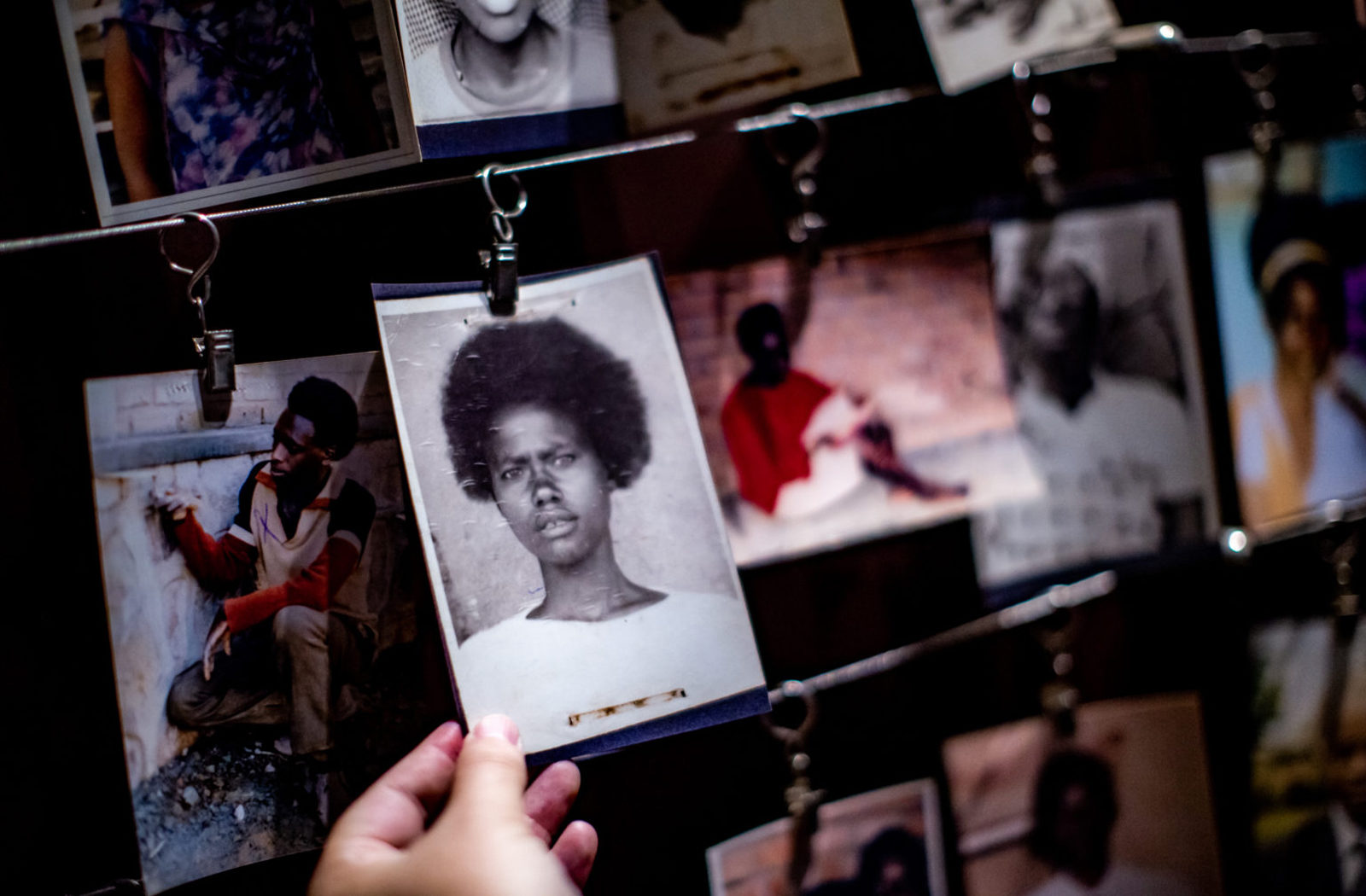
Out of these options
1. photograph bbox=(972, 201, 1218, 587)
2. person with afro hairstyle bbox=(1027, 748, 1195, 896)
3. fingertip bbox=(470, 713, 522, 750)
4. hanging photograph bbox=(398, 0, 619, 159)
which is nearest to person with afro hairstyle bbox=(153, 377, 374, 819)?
fingertip bbox=(470, 713, 522, 750)

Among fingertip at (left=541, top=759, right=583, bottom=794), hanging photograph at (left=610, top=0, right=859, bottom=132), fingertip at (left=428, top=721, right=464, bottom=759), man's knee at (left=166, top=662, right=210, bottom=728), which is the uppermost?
hanging photograph at (left=610, top=0, right=859, bottom=132)

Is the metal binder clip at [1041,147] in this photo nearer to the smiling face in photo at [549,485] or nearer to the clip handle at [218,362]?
the smiling face in photo at [549,485]

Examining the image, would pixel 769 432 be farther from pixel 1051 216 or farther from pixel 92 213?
pixel 92 213

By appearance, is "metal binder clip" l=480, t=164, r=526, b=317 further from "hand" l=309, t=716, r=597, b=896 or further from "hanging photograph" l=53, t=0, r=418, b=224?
"hand" l=309, t=716, r=597, b=896

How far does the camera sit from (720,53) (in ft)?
2.24

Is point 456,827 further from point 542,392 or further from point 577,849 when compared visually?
point 542,392

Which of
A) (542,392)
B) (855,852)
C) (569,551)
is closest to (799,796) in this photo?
(855,852)

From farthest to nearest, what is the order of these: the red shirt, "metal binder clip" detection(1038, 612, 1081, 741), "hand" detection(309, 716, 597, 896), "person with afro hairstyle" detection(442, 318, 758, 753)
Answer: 1. "metal binder clip" detection(1038, 612, 1081, 741)
2. the red shirt
3. "person with afro hairstyle" detection(442, 318, 758, 753)
4. "hand" detection(309, 716, 597, 896)

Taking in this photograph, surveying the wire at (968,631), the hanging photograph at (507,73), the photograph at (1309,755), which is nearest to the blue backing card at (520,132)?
the hanging photograph at (507,73)

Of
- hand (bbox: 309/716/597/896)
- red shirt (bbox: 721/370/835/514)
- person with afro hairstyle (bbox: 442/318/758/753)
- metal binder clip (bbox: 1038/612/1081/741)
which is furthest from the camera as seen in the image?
metal binder clip (bbox: 1038/612/1081/741)

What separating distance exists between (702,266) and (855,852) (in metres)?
0.52

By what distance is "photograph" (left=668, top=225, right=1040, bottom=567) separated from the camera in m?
0.68

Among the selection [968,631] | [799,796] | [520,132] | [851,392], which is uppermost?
[520,132]

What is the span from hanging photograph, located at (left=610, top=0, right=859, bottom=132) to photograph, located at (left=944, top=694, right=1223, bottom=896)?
1.97ft
